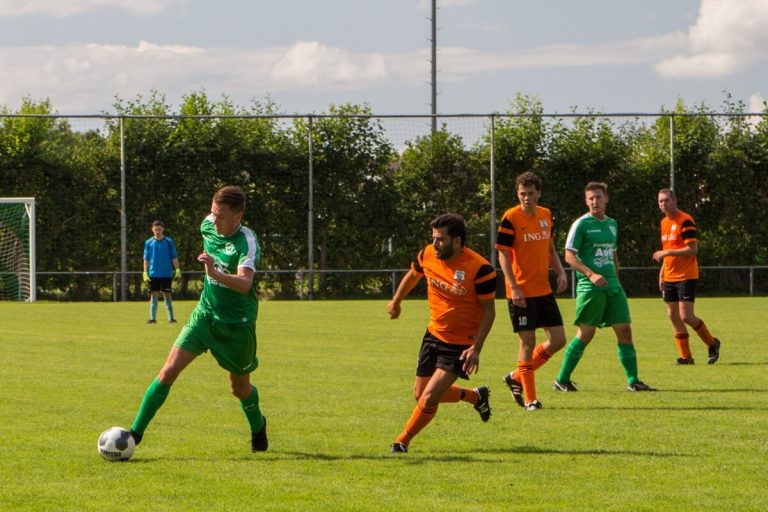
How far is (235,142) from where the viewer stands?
3216 cm

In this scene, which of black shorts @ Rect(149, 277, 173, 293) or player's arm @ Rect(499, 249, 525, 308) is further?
black shorts @ Rect(149, 277, 173, 293)

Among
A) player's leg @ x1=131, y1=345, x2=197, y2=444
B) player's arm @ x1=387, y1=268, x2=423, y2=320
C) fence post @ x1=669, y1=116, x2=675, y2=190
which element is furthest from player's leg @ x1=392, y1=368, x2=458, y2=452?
fence post @ x1=669, y1=116, x2=675, y2=190

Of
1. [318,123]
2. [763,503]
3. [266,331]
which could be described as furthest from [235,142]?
[763,503]

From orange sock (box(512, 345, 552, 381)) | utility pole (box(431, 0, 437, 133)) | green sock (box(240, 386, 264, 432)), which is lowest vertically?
green sock (box(240, 386, 264, 432))

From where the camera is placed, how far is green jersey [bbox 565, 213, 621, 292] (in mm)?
11812

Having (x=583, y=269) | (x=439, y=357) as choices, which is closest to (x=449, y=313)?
(x=439, y=357)

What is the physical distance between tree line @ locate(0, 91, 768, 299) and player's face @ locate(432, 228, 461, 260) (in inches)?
901

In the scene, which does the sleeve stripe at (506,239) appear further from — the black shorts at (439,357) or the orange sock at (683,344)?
the orange sock at (683,344)

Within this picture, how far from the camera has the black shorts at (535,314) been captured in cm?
1070

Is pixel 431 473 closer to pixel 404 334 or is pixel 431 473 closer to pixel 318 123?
pixel 404 334

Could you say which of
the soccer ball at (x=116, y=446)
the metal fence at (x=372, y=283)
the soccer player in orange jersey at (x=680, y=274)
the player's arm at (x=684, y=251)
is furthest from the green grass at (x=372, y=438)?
the metal fence at (x=372, y=283)

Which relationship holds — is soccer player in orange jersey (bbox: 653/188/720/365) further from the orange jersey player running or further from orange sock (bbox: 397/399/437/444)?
orange sock (bbox: 397/399/437/444)

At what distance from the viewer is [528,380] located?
1053cm

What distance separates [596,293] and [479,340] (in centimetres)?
389
